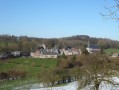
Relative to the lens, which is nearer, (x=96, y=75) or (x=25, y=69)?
(x=96, y=75)

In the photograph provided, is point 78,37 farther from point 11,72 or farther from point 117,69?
point 117,69

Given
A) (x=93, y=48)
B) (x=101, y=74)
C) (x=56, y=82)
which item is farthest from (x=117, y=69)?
(x=93, y=48)

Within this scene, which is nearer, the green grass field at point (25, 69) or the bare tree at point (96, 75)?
the bare tree at point (96, 75)

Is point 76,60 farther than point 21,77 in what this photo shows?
Yes

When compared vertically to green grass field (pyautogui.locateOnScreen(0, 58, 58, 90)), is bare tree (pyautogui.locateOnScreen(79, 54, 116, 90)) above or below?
above

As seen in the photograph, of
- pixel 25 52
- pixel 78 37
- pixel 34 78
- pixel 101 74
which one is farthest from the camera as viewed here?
pixel 78 37

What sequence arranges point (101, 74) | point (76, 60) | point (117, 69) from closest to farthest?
1. point (101, 74)
2. point (117, 69)
3. point (76, 60)

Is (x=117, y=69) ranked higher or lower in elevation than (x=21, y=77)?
higher

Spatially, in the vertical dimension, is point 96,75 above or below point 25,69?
above

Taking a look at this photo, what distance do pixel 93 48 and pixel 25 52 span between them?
37.9 m

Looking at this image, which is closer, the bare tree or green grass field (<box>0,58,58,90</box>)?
the bare tree

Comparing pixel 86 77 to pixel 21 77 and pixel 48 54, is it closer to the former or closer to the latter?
pixel 21 77

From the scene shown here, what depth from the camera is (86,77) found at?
18281 mm

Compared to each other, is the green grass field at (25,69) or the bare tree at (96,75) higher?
the bare tree at (96,75)
